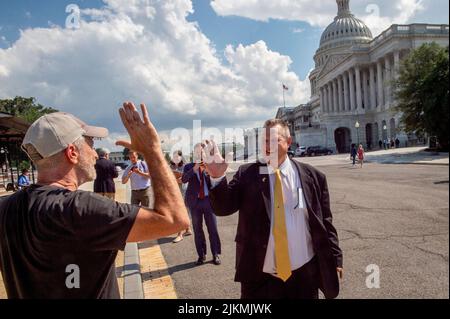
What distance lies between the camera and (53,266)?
5.05 ft

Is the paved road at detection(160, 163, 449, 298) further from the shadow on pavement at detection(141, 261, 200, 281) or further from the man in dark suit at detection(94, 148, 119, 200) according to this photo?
the man in dark suit at detection(94, 148, 119, 200)

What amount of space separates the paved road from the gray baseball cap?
157 cm

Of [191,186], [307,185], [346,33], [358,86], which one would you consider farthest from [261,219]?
[346,33]

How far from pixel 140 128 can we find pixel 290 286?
1.61m

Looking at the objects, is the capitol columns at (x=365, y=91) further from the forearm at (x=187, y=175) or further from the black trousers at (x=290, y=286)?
the black trousers at (x=290, y=286)

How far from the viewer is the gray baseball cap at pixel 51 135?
5.41 ft

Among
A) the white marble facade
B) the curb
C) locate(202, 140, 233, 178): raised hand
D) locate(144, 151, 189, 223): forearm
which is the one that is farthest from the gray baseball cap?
the white marble facade

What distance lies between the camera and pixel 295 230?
2514 millimetres

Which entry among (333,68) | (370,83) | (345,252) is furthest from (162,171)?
(333,68)

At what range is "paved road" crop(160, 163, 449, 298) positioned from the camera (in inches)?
79.2

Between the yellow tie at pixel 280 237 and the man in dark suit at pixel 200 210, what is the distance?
349 cm
